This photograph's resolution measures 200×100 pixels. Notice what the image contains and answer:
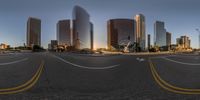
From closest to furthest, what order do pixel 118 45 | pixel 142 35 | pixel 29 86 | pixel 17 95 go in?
pixel 17 95, pixel 29 86, pixel 118 45, pixel 142 35

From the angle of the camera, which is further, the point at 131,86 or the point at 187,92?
the point at 131,86

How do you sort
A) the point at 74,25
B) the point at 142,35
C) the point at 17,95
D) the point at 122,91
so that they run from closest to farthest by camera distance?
1. the point at 17,95
2. the point at 122,91
3. the point at 74,25
4. the point at 142,35

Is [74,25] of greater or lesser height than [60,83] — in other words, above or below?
above

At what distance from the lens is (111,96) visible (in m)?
14.1

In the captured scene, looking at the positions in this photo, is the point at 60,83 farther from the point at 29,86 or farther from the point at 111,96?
the point at 111,96

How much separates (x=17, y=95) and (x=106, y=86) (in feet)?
17.7

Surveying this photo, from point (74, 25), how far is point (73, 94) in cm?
5746

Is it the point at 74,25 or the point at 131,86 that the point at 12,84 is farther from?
the point at 74,25

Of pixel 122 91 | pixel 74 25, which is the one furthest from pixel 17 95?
pixel 74 25

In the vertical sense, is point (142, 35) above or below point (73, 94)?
above

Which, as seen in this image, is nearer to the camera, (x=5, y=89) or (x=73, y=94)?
(x=73, y=94)

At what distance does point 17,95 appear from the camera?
1391cm

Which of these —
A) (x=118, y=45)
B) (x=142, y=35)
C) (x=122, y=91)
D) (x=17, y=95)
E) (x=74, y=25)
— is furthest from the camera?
(x=142, y=35)

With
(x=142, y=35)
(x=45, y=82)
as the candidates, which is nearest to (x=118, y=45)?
(x=142, y=35)
